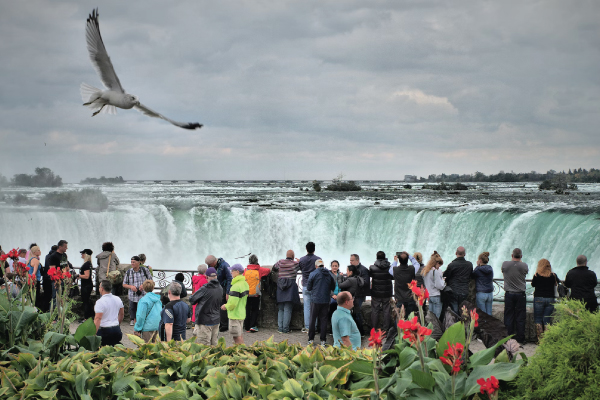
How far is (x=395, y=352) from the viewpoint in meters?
2.83

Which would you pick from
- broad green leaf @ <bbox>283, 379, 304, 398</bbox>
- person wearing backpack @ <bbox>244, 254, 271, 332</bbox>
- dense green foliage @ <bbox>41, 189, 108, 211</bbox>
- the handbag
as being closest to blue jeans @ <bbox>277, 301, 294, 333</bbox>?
person wearing backpack @ <bbox>244, 254, 271, 332</bbox>

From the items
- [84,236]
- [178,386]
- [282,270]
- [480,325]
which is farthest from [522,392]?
[84,236]

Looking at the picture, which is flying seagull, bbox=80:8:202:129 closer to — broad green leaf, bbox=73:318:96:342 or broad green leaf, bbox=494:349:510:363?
broad green leaf, bbox=73:318:96:342

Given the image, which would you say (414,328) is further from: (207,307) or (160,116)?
(160,116)

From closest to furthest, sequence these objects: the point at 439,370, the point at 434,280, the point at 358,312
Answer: the point at 439,370, the point at 434,280, the point at 358,312

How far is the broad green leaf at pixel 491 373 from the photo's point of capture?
236 cm

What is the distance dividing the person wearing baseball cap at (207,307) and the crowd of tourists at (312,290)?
14 mm

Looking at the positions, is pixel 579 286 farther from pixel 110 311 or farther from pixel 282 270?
pixel 110 311

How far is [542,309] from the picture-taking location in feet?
24.6

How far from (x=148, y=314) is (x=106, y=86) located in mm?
3376

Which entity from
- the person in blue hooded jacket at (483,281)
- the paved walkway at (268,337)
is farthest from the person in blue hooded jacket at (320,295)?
the person in blue hooded jacket at (483,281)

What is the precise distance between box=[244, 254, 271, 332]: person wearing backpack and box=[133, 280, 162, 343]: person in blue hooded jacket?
204cm

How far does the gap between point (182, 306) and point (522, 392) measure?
15.6 ft

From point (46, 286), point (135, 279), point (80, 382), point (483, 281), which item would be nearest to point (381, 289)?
point (483, 281)
